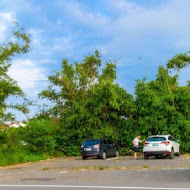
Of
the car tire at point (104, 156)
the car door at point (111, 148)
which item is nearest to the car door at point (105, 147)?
the car tire at point (104, 156)

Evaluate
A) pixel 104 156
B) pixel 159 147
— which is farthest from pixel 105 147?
pixel 159 147

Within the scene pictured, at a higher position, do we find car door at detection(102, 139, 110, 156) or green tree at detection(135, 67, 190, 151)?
green tree at detection(135, 67, 190, 151)

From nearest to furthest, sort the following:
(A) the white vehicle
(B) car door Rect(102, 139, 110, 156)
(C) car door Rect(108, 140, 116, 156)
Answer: (A) the white vehicle, (B) car door Rect(102, 139, 110, 156), (C) car door Rect(108, 140, 116, 156)

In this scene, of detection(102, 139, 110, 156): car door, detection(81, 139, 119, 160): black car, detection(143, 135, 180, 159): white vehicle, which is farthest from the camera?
detection(102, 139, 110, 156): car door

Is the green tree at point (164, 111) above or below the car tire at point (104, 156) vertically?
above

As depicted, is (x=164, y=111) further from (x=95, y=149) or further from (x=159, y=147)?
(x=95, y=149)

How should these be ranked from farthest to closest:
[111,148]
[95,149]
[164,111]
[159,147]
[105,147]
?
[164,111], [111,148], [105,147], [95,149], [159,147]

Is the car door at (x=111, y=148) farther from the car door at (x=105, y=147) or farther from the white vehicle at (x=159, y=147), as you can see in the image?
the white vehicle at (x=159, y=147)

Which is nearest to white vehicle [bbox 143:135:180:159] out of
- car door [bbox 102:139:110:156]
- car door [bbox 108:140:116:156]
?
car door [bbox 102:139:110:156]

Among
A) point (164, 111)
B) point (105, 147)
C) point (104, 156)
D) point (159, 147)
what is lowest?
point (104, 156)

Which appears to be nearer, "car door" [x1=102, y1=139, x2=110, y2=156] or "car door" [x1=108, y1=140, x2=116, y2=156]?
"car door" [x1=102, y1=139, x2=110, y2=156]

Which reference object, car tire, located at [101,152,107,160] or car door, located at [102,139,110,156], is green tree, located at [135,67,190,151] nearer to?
car door, located at [102,139,110,156]

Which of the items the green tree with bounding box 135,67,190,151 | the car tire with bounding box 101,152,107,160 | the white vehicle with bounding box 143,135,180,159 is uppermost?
the green tree with bounding box 135,67,190,151

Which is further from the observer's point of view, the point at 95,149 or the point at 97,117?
the point at 97,117
